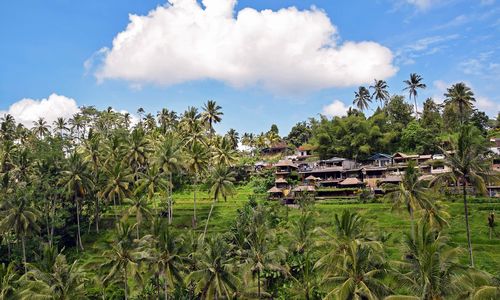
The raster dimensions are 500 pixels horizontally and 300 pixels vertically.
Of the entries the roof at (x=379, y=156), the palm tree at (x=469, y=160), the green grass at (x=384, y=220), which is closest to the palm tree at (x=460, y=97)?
the roof at (x=379, y=156)

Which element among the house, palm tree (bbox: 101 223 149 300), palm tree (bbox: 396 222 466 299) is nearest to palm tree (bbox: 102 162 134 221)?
palm tree (bbox: 101 223 149 300)

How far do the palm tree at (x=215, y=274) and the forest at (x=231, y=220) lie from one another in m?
0.12

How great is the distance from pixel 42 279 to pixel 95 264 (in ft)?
63.2

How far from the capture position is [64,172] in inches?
2817

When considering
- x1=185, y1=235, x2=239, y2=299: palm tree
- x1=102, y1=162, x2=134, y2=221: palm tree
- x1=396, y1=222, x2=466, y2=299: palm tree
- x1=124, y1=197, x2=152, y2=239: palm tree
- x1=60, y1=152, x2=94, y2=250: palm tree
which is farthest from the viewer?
x1=60, y1=152, x2=94, y2=250: palm tree

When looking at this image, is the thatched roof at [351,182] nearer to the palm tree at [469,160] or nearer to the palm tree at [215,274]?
the palm tree at [469,160]

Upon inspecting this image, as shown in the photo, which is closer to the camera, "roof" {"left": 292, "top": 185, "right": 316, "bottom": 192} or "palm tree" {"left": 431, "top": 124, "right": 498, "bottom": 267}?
"palm tree" {"left": 431, "top": 124, "right": 498, "bottom": 267}

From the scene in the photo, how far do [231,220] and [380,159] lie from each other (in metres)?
43.0

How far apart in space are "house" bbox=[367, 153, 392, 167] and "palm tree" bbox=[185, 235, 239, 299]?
63.1 m

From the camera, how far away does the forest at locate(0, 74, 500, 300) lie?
36.8 meters

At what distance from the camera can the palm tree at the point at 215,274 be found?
145 ft

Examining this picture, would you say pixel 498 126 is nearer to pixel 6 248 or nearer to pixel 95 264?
pixel 95 264

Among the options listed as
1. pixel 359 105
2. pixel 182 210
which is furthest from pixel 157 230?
pixel 359 105

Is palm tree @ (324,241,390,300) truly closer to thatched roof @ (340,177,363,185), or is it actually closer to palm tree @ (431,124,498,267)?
palm tree @ (431,124,498,267)
